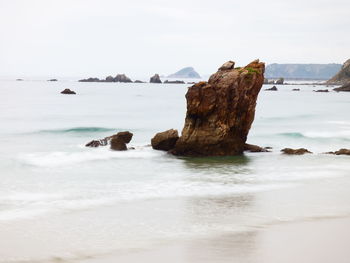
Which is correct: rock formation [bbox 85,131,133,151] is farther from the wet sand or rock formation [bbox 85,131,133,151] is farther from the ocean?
the wet sand

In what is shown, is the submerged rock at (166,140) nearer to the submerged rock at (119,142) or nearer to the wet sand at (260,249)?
the submerged rock at (119,142)

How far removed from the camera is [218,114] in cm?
2236

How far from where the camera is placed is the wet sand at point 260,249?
31.6 ft

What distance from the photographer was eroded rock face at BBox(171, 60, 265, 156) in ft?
73.3

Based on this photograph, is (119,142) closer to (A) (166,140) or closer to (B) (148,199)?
(A) (166,140)

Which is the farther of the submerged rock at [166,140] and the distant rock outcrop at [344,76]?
the distant rock outcrop at [344,76]

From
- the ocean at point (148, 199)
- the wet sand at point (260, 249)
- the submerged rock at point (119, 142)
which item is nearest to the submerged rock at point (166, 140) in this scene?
the ocean at point (148, 199)

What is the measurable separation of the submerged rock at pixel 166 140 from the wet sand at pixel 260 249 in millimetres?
12077

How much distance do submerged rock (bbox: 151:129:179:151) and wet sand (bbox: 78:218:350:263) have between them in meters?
12.1

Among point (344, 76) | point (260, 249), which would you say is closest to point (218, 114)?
point (260, 249)

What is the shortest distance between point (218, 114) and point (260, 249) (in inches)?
493

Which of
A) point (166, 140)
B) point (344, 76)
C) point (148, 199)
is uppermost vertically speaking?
point (344, 76)

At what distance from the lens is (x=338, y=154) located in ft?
77.9

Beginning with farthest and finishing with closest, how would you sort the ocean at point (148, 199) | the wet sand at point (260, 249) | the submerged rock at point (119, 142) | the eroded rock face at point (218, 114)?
1. the submerged rock at point (119, 142)
2. the eroded rock face at point (218, 114)
3. the ocean at point (148, 199)
4. the wet sand at point (260, 249)
